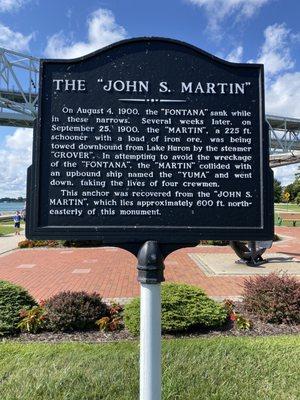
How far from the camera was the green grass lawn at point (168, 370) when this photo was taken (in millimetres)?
3834

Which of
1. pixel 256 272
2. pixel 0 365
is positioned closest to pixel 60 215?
pixel 0 365

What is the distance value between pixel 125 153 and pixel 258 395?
2478mm

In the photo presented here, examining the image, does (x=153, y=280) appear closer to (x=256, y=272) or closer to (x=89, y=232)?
(x=89, y=232)

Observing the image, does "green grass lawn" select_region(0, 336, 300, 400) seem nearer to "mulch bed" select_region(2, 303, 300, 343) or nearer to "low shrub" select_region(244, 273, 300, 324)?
"mulch bed" select_region(2, 303, 300, 343)

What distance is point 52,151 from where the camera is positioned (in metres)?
3.20

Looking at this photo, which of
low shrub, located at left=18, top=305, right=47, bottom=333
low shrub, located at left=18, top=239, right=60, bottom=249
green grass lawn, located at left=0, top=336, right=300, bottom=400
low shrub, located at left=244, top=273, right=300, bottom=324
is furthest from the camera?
low shrub, located at left=18, top=239, right=60, bottom=249

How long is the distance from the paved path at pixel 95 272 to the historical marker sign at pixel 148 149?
5749mm

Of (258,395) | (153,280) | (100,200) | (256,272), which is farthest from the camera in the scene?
(256,272)

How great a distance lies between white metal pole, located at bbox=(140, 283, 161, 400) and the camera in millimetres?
2926

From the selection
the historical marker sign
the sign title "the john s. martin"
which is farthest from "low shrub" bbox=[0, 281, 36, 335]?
the sign title "the john s. martin"

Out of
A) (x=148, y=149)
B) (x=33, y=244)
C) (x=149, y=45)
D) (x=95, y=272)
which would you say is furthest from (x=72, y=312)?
(x=33, y=244)

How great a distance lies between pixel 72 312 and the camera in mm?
6051

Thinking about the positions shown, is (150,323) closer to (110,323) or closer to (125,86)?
(125,86)

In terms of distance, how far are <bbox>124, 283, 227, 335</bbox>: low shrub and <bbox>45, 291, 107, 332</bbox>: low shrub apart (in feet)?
1.66
